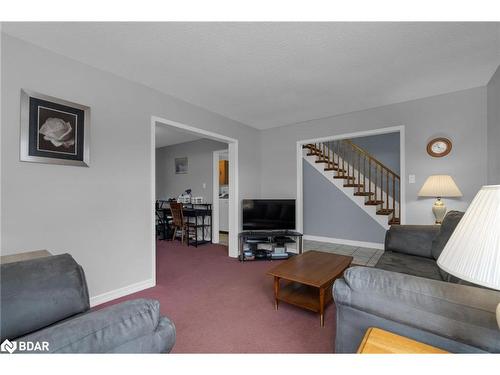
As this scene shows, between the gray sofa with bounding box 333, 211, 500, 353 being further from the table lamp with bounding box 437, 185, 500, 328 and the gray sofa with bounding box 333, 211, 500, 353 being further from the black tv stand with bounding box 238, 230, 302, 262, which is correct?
the black tv stand with bounding box 238, 230, 302, 262

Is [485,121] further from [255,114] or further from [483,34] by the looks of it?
[255,114]

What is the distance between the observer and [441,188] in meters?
2.54

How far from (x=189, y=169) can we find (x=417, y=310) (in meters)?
→ 5.44

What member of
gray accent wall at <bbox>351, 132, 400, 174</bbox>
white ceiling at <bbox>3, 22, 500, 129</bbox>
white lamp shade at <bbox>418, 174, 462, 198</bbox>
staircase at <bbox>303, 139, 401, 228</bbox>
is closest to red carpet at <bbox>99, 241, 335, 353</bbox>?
white lamp shade at <bbox>418, 174, 462, 198</bbox>

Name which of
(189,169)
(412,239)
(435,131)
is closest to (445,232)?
(412,239)

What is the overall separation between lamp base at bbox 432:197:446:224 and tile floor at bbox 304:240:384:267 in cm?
113

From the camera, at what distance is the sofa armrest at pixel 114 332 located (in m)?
0.64

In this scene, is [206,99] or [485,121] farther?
[206,99]

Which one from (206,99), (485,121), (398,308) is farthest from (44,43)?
(485,121)

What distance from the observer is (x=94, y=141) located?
218cm

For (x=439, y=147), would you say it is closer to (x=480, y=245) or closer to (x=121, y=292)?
(x=480, y=245)

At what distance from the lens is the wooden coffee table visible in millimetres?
1872

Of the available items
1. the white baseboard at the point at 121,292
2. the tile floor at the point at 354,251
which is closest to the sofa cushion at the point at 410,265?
the tile floor at the point at 354,251
